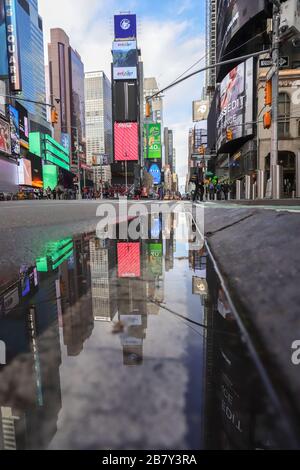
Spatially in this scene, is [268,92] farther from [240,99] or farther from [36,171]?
[36,171]

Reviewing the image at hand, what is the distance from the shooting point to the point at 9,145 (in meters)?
52.7

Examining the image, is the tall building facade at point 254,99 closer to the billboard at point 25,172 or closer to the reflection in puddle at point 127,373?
the reflection in puddle at point 127,373

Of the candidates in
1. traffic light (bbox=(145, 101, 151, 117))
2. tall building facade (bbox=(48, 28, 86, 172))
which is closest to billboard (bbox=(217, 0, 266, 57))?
traffic light (bbox=(145, 101, 151, 117))

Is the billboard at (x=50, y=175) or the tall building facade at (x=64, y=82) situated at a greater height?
the tall building facade at (x=64, y=82)

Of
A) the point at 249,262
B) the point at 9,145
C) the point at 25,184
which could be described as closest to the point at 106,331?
the point at 249,262

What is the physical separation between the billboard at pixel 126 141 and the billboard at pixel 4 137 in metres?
46.0

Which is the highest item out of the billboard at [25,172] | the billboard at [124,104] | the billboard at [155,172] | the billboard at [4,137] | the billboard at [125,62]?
the billboard at [125,62]

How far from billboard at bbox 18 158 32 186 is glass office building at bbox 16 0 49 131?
639 inches

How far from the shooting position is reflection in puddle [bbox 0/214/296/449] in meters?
0.66

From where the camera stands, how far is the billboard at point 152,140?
414 feet

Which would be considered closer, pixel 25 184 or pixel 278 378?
pixel 278 378

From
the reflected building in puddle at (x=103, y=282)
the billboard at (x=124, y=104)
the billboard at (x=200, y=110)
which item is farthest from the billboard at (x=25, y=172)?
the reflected building in puddle at (x=103, y=282)
